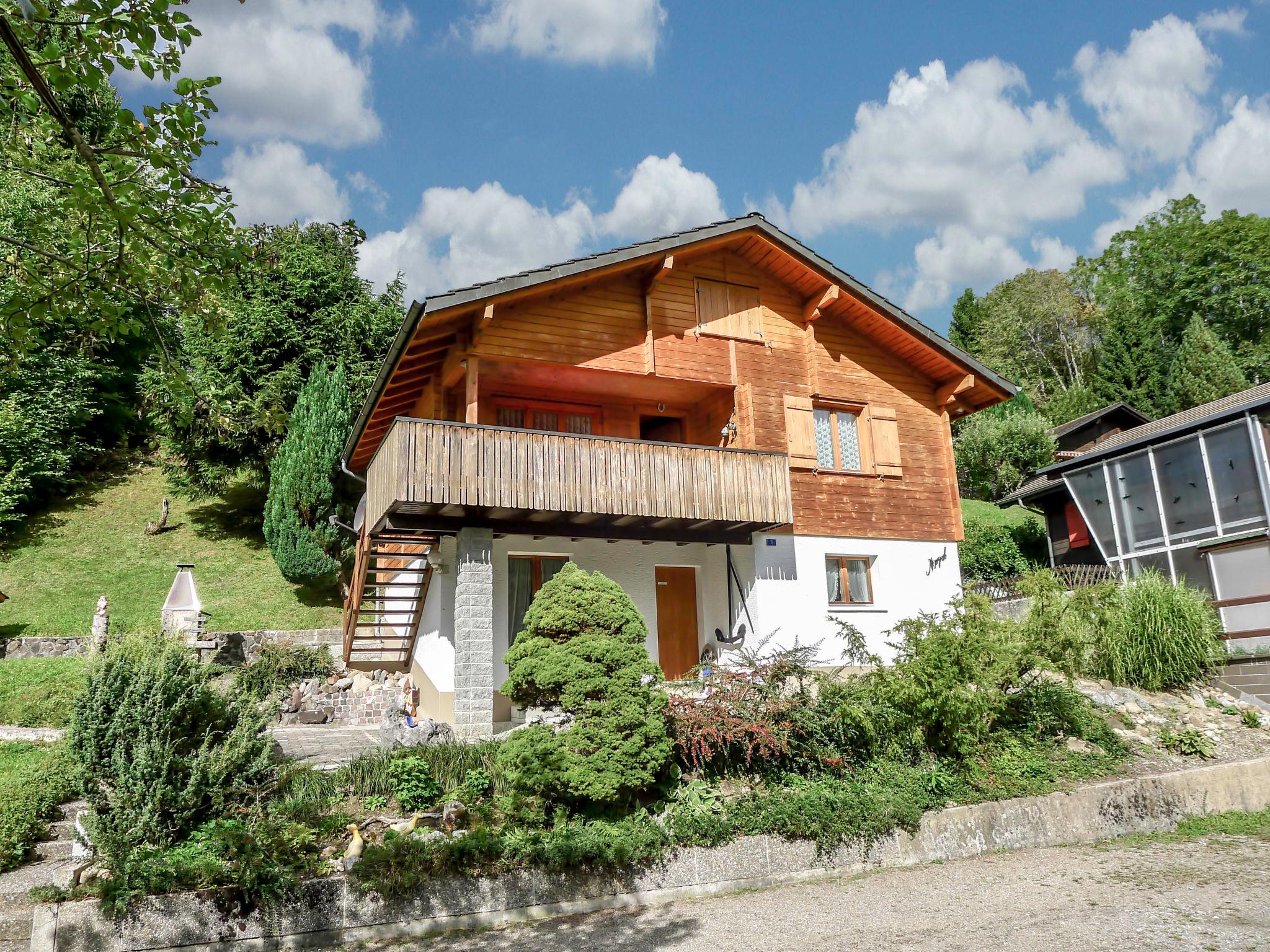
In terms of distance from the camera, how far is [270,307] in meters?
27.5

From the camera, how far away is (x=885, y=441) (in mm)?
18047

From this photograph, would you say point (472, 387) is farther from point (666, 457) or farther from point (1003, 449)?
point (1003, 449)

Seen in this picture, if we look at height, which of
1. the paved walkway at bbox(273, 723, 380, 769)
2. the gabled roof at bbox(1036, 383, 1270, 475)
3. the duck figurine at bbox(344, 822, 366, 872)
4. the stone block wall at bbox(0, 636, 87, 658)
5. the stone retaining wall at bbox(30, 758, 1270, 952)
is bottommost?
the stone retaining wall at bbox(30, 758, 1270, 952)

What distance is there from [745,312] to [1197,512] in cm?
1129

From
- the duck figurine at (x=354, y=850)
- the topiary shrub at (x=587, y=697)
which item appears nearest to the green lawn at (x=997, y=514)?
the topiary shrub at (x=587, y=697)

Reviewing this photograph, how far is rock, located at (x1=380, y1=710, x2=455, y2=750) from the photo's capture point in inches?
428

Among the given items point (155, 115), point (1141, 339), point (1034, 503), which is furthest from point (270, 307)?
point (1141, 339)

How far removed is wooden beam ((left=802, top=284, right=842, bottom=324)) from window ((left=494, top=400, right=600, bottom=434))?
180 inches

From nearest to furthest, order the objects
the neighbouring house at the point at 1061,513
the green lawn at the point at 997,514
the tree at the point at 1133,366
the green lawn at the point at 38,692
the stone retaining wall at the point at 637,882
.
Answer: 1. the stone retaining wall at the point at 637,882
2. the green lawn at the point at 38,692
3. the neighbouring house at the point at 1061,513
4. the green lawn at the point at 997,514
5. the tree at the point at 1133,366

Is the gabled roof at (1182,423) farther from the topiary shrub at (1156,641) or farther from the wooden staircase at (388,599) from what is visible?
the wooden staircase at (388,599)

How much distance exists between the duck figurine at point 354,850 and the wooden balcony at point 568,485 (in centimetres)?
532

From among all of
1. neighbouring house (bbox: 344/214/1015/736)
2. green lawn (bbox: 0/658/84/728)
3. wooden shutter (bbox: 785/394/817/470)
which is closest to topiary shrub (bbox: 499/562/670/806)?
neighbouring house (bbox: 344/214/1015/736)

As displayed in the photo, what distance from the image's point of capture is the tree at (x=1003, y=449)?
111 feet

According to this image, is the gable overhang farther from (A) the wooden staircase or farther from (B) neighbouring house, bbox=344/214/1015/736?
(A) the wooden staircase
